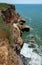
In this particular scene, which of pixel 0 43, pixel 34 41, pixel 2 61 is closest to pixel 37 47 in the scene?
pixel 34 41

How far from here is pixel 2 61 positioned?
16375 mm

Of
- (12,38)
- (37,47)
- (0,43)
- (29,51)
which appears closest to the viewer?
(0,43)

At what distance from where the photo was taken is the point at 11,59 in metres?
17.4

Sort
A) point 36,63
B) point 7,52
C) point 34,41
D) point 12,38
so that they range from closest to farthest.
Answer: point 7,52, point 12,38, point 36,63, point 34,41

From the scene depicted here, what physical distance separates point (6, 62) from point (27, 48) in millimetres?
22079

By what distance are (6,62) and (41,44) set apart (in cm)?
2494

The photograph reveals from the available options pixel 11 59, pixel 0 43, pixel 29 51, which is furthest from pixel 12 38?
pixel 29 51

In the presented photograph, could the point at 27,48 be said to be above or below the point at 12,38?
below

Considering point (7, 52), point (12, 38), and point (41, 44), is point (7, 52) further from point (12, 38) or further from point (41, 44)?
point (41, 44)

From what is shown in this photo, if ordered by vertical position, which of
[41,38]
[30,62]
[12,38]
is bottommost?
[41,38]

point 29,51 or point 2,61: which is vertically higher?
point 2,61

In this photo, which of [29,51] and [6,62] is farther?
[29,51]

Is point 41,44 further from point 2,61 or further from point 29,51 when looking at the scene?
point 2,61

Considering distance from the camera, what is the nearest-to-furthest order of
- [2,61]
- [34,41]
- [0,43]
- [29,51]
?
[2,61], [0,43], [29,51], [34,41]
